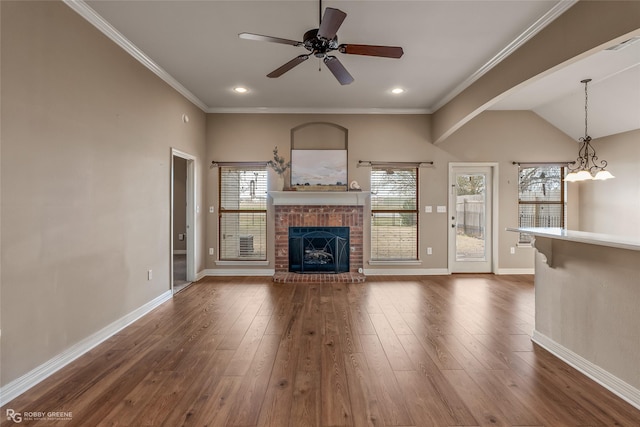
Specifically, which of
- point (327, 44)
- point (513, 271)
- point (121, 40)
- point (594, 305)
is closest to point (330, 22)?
point (327, 44)

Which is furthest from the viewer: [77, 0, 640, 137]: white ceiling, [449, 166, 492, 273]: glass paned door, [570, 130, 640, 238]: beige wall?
[449, 166, 492, 273]: glass paned door

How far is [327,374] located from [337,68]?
260 cm

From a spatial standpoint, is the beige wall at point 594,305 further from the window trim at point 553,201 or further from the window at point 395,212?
the window trim at point 553,201

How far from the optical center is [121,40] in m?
2.97

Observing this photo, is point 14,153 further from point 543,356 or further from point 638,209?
point 638,209

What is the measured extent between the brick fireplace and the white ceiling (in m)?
1.61

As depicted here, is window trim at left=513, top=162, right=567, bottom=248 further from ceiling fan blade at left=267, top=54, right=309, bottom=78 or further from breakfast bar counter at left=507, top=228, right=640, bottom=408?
ceiling fan blade at left=267, top=54, right=309, bottom=78

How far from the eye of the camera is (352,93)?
448cm

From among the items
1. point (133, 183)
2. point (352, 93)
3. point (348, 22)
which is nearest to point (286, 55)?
point (348, 22)

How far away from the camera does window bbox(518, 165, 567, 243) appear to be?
5.45m

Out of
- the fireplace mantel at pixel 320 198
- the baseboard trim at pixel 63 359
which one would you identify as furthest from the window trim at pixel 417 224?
the baseboard trim at pixel 63 359

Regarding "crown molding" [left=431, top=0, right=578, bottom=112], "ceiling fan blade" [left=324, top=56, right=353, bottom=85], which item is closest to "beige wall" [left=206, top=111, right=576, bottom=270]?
"crown molding" [left=431, top=0, right=578, bottom=112]

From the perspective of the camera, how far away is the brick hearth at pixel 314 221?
520cm

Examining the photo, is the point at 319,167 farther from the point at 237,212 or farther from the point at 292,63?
the point at 292,63
